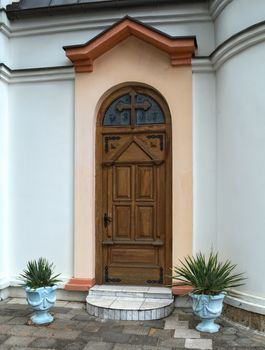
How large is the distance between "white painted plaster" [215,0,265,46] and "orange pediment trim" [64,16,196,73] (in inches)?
16.4

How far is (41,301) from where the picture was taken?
5363 mm

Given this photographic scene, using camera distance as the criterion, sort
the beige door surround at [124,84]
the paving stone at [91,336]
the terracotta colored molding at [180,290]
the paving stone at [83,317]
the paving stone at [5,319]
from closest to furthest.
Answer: the paving stone at [91,336] < the paving stone at [5,319] < the paving stone at [83,317] < the terracotta colored molding at [180,290] < the beige door surround at [124,84]

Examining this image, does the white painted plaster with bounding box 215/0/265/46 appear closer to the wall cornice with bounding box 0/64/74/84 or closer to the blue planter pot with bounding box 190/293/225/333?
the wall cornice with bounding box 0/64/74/84

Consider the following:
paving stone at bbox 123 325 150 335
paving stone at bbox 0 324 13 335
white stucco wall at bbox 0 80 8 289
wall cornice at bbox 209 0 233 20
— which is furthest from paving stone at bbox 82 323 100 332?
wall cornice at bbox 209 0 233 20

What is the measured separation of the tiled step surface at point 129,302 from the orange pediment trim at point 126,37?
334cm

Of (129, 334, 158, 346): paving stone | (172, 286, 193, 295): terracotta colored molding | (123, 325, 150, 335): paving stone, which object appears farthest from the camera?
(172, 286, 193, 295): terracotta colored molding

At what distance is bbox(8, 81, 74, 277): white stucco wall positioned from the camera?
6.48 meters

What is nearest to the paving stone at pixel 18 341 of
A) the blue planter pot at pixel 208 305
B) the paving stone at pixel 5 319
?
the paving stone at pixel 5 319

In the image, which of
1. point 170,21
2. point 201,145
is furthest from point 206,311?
point 170,21

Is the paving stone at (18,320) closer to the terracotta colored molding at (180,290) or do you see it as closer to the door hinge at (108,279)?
the door hinge at (108,279)

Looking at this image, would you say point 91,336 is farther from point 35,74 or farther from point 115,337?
point 35,74

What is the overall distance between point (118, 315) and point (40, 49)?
4.29 m

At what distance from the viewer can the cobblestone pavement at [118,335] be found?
4.69 m

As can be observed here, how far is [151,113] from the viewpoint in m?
6.36
